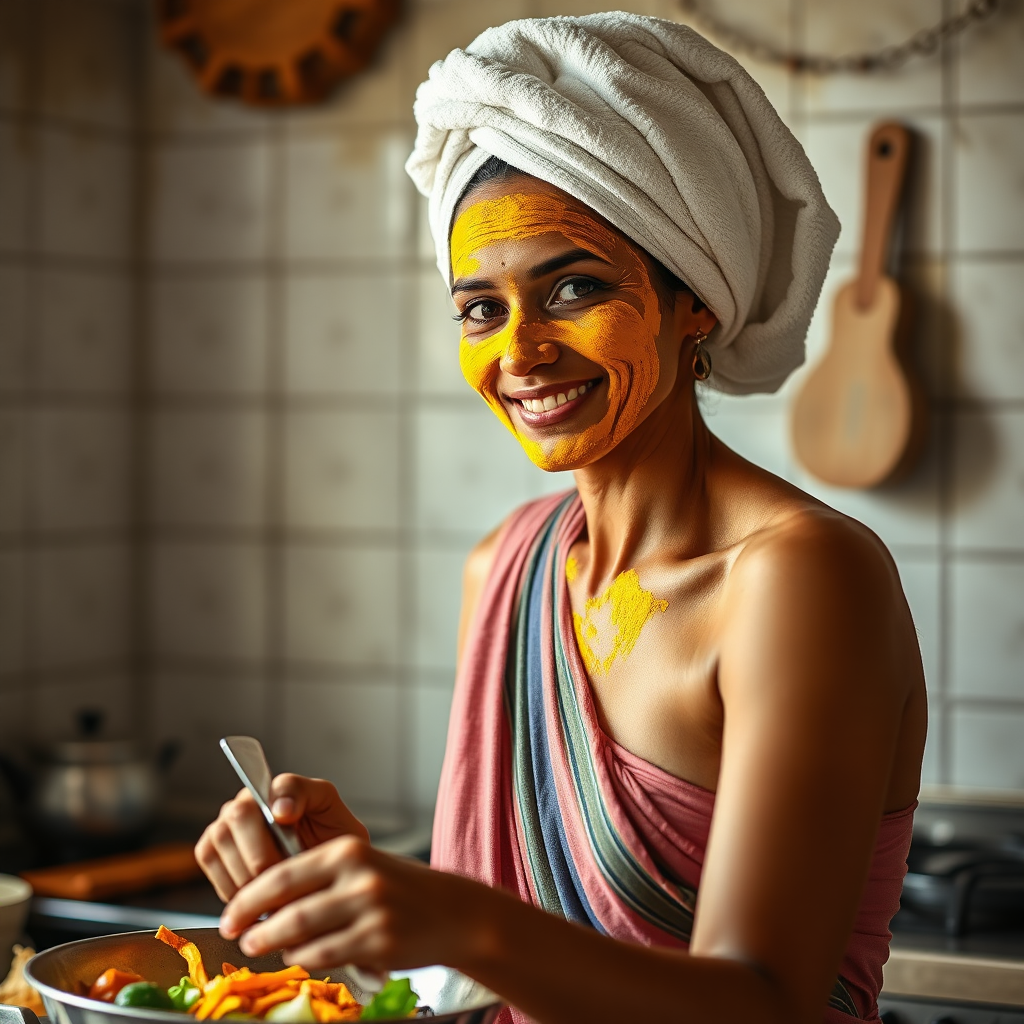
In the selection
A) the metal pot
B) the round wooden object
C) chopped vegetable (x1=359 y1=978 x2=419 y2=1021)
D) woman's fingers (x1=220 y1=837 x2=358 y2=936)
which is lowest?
the metal pot

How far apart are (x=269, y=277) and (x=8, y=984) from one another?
1326 mm

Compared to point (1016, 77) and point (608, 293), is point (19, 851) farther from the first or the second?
point (1016, 77)

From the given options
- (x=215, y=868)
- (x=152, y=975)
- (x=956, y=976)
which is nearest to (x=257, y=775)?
(x=215, y=868)

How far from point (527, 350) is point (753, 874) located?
0.46 meters

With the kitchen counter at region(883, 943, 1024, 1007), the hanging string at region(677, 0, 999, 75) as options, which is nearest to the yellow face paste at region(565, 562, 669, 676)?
the kitchen counter at region(883, 943, 1024, 1007)

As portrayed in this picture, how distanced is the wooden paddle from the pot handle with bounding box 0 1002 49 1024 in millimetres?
1354

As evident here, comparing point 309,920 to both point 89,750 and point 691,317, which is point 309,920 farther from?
point 89,750

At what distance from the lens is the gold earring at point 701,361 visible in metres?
1.24

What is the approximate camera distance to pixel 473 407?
232 centimetres

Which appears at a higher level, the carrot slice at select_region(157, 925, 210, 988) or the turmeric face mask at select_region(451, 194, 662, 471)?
the turmeric face mask at select_region(451, 194, 662, 471)

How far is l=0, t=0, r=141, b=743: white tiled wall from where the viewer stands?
2.31 m

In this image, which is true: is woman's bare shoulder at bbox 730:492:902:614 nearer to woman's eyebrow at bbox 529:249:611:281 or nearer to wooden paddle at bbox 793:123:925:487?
woman's eyebrow at bbox 529:249:611:281

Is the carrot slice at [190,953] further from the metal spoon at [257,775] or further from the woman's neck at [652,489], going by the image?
the woman's neck at [652,489]

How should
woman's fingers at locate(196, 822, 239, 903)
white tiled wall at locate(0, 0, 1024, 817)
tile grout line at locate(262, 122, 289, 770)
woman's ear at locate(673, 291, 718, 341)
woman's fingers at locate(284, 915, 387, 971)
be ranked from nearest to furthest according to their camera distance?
woman's fingers at locate(284, 915, 387, 971), woman's fingers at locate(196, 822, 239, 903), woman's ear at locate(673, 291, 718, 341), white tiled wall at locate(0, 0, 1024, 817), tile grout line at locate(262, 122, 289, 770)
